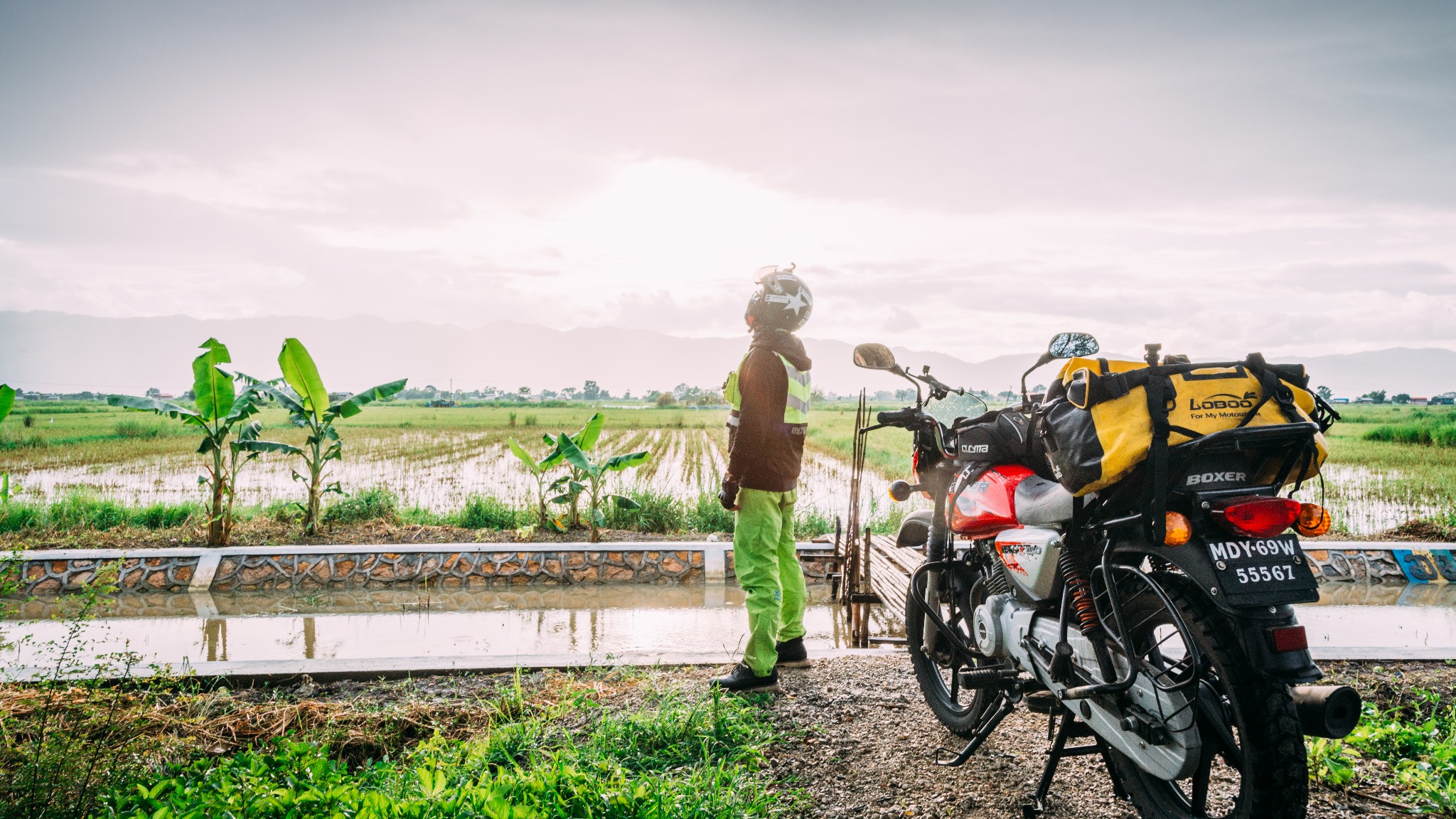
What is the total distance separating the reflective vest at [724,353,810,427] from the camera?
13.3ft

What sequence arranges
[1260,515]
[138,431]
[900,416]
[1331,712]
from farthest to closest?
[138,431]
[900,416]
[1260,515]
[1331,712]

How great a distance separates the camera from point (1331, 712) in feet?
6.50

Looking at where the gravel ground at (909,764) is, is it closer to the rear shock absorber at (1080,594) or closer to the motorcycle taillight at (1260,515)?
the rear shock absorber at (1080,594)

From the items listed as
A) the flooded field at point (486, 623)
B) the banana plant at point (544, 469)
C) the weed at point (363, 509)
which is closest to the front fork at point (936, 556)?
the flooded field at point (486, 623)

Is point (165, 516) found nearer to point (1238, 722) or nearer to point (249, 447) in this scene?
point (249, 447)

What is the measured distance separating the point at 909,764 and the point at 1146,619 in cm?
123

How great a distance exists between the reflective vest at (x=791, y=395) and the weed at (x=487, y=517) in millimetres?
5479

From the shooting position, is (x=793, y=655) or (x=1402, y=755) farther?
(x=793, y=655)

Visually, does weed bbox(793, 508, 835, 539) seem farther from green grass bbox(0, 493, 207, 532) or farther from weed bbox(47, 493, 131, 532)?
weed bbox(47, 493, 131, 532)

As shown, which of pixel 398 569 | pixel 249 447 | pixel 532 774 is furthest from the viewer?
pixel 249 447

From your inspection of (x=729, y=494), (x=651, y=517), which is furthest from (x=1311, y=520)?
(x=651, y=517)

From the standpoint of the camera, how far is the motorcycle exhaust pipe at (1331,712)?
1978mm

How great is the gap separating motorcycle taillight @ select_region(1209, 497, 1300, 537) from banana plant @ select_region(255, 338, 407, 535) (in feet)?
26.3

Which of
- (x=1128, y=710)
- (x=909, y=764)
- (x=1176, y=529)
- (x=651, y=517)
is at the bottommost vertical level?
(x=909, y=764)
